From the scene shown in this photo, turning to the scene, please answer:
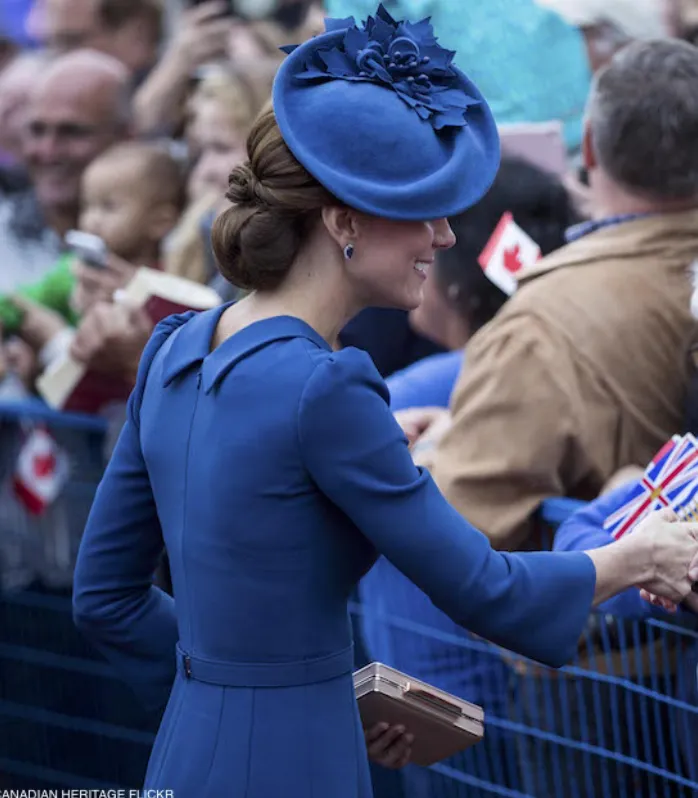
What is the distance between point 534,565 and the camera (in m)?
1.87

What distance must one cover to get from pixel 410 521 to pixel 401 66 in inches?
22.4

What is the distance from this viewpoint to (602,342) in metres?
2.71

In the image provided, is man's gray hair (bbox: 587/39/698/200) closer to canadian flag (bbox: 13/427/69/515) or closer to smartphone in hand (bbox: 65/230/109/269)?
smartphone in hand (bbox: 65/230/109/269)

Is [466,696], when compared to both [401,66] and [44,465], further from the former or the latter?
[44,465]

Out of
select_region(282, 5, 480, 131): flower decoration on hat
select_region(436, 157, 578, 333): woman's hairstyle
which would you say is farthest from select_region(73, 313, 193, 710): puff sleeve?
select_region(436, 157, 578, 333): woman's hairstyle

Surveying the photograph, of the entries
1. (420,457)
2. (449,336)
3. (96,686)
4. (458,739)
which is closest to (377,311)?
(449,336)

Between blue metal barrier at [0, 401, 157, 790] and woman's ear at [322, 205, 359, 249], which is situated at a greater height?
woman's ear at [322, 205, 359, 249]

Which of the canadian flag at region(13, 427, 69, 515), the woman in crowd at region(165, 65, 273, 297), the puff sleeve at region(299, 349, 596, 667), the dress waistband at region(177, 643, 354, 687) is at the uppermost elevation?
the puff sleeve at region(299, 349, 596, 667)

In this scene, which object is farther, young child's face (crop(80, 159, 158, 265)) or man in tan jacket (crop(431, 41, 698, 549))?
young child's face (crop(80, 159, 158, 265))

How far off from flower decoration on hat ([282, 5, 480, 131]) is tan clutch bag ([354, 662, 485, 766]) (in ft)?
2.52

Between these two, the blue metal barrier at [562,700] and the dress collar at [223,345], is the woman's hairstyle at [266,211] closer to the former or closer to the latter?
the dress collar at [223,345]

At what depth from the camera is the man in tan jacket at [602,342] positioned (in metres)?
2.67

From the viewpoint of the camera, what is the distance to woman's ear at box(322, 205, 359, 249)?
1.83 m

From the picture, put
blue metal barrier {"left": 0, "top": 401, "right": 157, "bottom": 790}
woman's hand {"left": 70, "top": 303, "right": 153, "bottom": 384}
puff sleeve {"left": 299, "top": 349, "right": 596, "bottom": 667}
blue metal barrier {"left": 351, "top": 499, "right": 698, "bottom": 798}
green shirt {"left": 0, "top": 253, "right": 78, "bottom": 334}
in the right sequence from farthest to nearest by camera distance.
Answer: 1. green shirt {"left": 0, "top": 253, "right": 78, "bottom": 334}
2. blue metal barrier {"left": 0, "top": 401, "right": 157, "bottom": 790}
3. woman's hand {"left": 70, "top": 303, "right": 153, "bottom": 384}
4. blue metal barrier {"left": 351, "top": 499, "right": 698, "bottom": 798}
5. puff sleeve {"left": 299, "top": 349, "right": 596, "bottom": 667}
